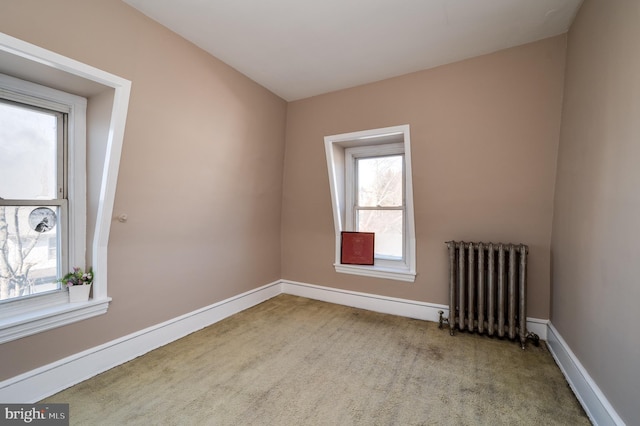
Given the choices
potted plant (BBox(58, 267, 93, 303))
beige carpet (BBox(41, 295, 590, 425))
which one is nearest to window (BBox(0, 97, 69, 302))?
potted plant (BBox(58, 267, 93, 303))

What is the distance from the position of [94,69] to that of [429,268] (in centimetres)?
310

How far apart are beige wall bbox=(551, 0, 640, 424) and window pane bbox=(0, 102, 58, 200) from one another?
326 cm

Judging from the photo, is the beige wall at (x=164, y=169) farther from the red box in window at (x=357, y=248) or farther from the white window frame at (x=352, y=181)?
the red box in window at (x=357, y=248)

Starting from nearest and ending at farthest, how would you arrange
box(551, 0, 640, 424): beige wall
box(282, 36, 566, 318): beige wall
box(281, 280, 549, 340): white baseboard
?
box(551, 0, 640, 424): beige wall, box(282, 36, 566, 318): beige wall, box(281, 280, 549, 340): white baseboard

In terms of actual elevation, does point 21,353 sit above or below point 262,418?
above

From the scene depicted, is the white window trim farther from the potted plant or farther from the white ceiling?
the white ceiling

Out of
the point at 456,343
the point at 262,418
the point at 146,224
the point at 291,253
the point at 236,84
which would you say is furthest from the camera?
the point at 291,253

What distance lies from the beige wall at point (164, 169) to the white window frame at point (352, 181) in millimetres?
871

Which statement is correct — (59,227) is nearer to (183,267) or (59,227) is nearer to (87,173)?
(87,173)

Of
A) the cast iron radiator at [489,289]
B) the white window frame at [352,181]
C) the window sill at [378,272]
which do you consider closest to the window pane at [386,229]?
the white window frame at [352,181]

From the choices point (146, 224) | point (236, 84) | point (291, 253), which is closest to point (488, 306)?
point (291, 253)

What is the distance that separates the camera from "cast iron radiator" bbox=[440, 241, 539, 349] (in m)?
2.24

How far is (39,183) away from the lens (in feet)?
5.77

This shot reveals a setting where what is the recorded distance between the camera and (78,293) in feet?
5.95
